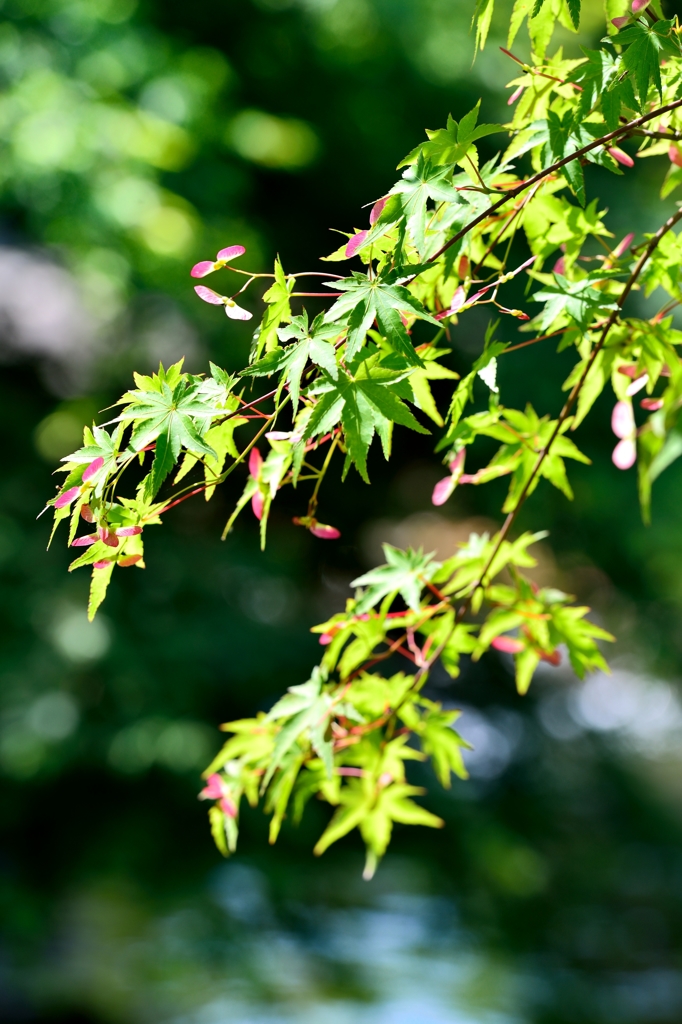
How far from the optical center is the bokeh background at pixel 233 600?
2.97 m

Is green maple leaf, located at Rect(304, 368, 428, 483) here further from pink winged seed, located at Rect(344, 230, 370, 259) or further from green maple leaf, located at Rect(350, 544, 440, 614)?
green maple leaf, located at Rect(350, 544, 440, 614)

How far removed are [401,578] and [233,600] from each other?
2741 millimetres

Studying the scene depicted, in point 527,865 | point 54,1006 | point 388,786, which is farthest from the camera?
point 527,865

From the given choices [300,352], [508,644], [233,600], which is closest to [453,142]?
[300,352]

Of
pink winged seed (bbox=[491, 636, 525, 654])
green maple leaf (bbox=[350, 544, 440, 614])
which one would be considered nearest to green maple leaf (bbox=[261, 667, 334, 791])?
green maple leaf (bbox=[350, 544, 440, 614])

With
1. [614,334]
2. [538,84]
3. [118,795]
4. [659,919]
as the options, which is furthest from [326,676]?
[659,919]

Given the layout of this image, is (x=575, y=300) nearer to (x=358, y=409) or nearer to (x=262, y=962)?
(x=358, y=409)

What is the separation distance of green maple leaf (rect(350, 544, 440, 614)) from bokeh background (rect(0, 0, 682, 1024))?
236cm

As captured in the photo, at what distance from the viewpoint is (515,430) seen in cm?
77

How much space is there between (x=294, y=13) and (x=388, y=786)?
338cm

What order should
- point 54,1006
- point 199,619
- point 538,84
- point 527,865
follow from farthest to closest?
point 527,865 < point 199,619 < point 54,1006 < point 538,84

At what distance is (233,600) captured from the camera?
3465mm

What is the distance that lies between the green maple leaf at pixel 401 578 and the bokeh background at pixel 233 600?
2.36 metres

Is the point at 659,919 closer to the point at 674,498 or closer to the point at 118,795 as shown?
the point at 674,498
